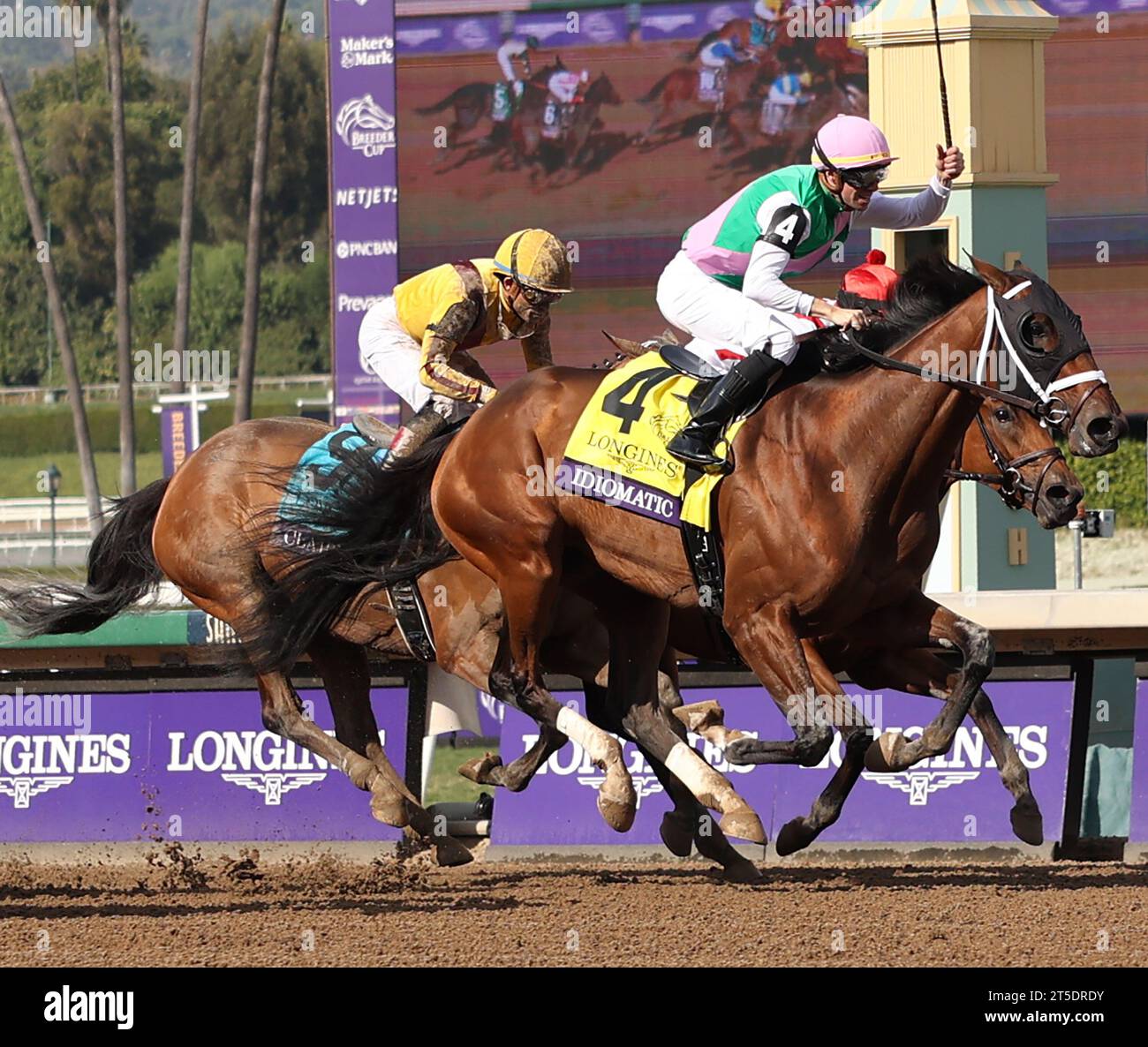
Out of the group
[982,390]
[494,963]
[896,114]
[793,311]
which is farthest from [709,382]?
[896,114]

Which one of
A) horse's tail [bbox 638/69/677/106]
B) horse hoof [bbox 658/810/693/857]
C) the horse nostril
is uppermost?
horse's tail [bbox 638/69/677/106]

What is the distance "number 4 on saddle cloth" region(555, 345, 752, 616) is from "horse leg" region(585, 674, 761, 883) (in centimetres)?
72

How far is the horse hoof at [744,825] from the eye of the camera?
19.2 feet

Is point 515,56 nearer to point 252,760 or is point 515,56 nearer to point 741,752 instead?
point 252,760

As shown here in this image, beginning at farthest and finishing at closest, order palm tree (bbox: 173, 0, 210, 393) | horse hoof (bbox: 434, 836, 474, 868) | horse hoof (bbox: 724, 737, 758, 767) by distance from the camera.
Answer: palm tree (bbox: 173, 0, 210, 393) → horse hoof (bbox: 434, 836, 474, 868) → horse hoof (bbox: 724, 737, 758, 767)

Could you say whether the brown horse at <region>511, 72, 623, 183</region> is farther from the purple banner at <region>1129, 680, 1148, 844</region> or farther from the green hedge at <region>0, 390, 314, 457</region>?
the green hedge at <region>0, 390, 314, 457</region>

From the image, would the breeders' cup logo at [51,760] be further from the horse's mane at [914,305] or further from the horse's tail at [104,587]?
the horse's mane at [914,305]

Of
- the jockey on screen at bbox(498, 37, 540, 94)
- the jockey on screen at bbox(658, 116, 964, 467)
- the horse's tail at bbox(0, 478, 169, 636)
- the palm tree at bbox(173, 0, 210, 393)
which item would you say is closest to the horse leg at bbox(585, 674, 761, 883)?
the jockey on screen at bbox(658, 116, 964, 467)

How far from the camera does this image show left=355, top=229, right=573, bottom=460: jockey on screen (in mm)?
6812

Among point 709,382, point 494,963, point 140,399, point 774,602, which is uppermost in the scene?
point 709,382

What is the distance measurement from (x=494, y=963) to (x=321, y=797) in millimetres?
2813

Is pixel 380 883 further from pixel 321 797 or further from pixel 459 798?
pixel 459 798

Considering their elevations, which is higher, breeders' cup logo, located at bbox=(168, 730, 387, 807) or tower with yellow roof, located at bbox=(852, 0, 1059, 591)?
tower with yellow roof, located at bbox=(852, 0, 1059, 591)

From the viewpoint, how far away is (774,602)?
19.1ft
